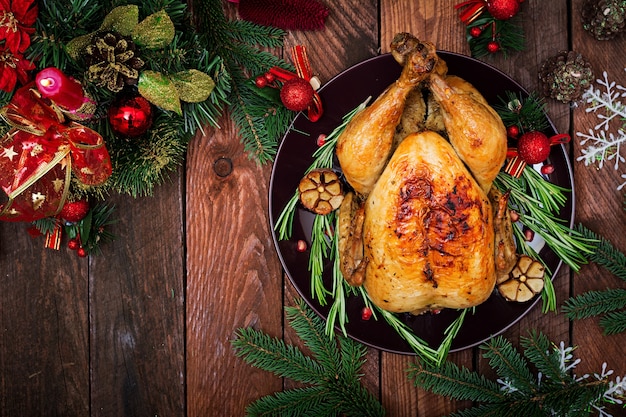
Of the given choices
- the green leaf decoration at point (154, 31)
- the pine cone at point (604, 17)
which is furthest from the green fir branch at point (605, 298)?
the green leaf decoration at point (154, 31)

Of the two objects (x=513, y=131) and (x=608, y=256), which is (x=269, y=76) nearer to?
(x=513, y=131)

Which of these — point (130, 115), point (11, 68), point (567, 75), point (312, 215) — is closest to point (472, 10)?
point (567, 75)

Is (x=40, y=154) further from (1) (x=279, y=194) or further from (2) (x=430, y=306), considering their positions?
(2) (x=430, y=306)

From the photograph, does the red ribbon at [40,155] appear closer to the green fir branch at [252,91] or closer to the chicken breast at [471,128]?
the green fir branch at [252,91]

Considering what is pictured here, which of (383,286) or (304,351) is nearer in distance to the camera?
(383,286)

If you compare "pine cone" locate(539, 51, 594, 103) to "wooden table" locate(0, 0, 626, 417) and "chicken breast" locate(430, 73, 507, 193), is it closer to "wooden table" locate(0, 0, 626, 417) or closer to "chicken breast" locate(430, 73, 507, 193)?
"wooden table" locate(0, 0, 626, 417)

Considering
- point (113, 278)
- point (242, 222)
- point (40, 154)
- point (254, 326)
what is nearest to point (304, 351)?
point (254, 326)
